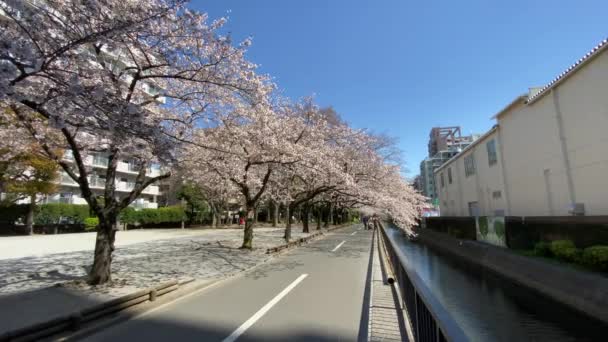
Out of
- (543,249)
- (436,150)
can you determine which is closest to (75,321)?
(543,249)

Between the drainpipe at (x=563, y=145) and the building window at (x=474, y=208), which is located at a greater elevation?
the drainpipe at (x=563, y=145)

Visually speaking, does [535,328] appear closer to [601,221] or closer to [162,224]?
[601,221]

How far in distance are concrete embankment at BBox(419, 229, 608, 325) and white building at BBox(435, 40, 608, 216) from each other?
4.12 metres

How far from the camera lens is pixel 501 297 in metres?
11.3

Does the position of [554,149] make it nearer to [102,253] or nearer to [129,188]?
[102,253]

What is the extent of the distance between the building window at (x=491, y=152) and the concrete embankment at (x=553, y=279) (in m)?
8.90

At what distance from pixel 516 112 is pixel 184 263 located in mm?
22084

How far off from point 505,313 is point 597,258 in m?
3.48

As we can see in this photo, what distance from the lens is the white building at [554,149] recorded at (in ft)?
43.4

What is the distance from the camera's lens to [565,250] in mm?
11539

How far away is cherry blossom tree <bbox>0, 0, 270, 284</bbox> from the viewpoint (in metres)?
4.32

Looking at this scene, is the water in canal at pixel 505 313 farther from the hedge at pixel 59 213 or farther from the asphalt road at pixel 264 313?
the hedge at pixel 59 213

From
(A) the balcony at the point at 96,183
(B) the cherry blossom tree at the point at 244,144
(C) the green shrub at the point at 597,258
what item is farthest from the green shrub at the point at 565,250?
(A) the balcony at the point at 96,183

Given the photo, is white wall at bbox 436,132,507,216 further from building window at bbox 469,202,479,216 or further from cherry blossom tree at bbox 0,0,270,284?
cherry blossom tree at bbox 0,0,270,284
